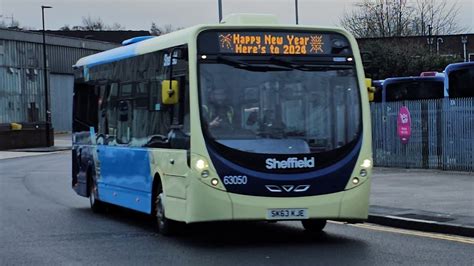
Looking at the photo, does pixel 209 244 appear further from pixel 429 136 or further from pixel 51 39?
pixel 51 39

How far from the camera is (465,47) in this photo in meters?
65.9

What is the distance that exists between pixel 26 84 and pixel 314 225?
56.1m

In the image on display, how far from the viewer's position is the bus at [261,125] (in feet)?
32.3

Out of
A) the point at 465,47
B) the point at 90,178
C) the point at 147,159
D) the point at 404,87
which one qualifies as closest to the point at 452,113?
the point at 404,87

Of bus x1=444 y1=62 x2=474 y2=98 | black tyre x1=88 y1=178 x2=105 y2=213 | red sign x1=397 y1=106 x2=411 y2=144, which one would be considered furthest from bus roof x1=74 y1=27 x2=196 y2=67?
bus x1=444 y1=62 x2=474 y2=98

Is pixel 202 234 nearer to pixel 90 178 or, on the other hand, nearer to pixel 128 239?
pixel 128 239

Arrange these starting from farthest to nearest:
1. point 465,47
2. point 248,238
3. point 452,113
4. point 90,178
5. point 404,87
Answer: point 465,47, point 404,87, point 452,113, point 90,178, point 248,238

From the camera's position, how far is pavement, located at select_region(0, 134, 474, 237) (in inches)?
454

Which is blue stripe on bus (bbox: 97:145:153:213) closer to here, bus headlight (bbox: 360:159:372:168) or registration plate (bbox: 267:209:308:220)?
registration plate (bbox: 267:209:308:220)

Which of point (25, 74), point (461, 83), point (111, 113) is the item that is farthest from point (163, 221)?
point (25, 74)

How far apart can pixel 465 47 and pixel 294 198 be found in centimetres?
5938

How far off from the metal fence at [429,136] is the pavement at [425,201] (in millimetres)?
631

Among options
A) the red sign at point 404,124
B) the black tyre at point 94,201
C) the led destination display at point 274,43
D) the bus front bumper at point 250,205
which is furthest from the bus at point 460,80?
the bus front bumper at point 250,205

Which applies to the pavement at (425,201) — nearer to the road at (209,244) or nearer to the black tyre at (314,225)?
the road at (209,244)
